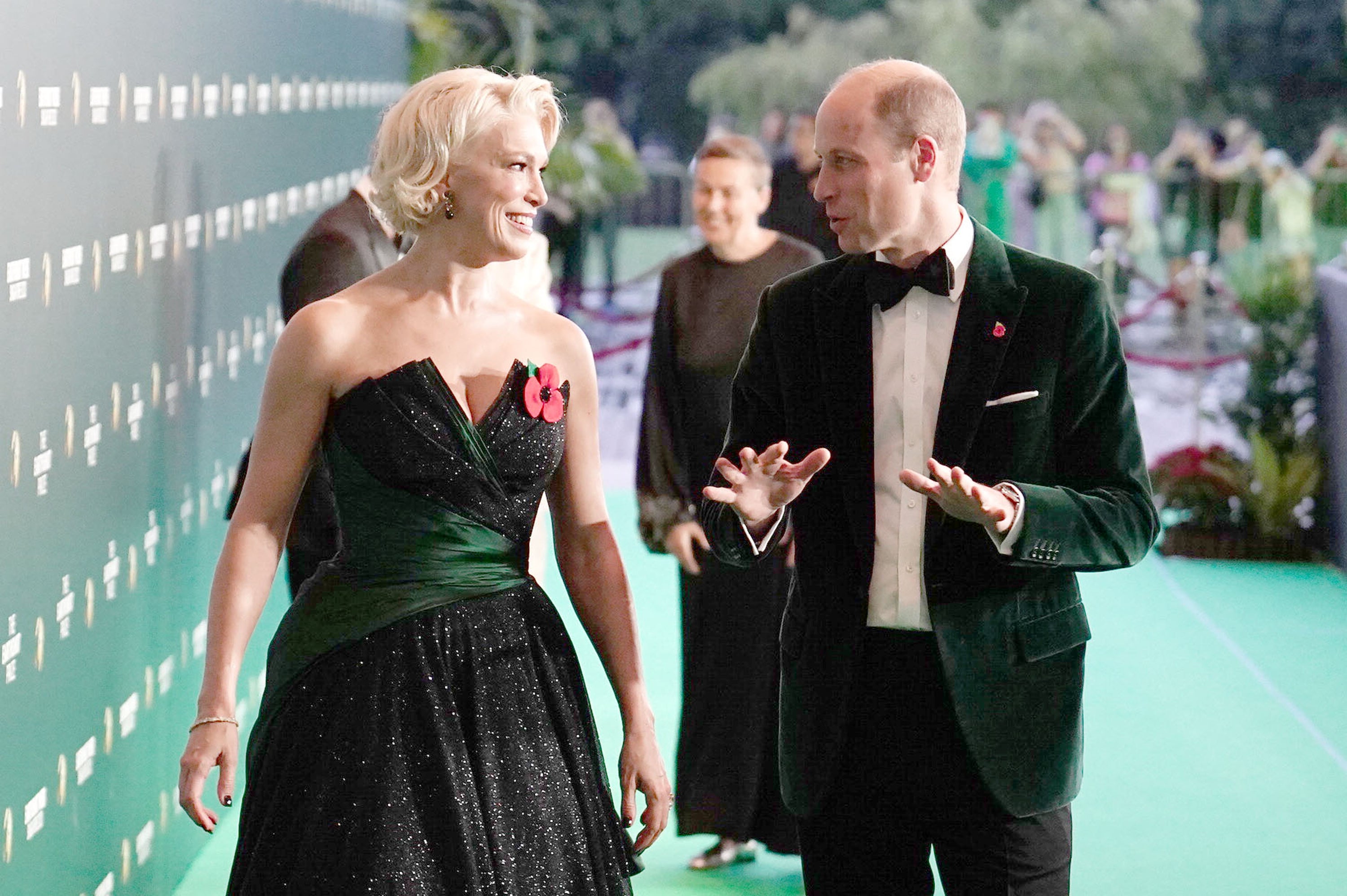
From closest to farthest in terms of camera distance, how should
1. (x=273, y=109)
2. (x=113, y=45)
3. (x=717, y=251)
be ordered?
1. (x=113, y=45)
2. (x=717, y=251)
3. (x=273, y=109)

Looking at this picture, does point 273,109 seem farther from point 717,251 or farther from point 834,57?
point 834,57

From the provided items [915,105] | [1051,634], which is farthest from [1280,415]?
[915,105]

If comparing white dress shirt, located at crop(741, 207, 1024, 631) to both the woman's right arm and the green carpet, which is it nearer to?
the woman's right arm

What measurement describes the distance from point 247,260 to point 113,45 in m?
1.65

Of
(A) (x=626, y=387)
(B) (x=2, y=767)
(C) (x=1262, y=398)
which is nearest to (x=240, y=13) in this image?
→ (B) (x=2, y=767)

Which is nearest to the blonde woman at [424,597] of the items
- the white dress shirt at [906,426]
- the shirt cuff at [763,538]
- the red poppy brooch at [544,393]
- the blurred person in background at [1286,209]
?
the red poppy brooch at [544,393]

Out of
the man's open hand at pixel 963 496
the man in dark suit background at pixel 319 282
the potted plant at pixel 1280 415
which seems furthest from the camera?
the potted plant at pixel 1280 415

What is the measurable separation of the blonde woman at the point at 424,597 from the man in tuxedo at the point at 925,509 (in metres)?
0.32

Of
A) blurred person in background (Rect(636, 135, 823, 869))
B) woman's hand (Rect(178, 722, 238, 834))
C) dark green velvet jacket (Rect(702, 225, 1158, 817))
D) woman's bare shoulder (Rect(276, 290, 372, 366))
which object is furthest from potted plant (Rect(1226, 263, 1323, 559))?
woman's hand (Rect(178, 722, 238, 834))

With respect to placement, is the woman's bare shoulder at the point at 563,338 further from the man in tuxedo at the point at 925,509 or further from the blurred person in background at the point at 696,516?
the blurred person in background at the point at 696,516

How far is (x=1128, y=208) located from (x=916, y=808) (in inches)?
489

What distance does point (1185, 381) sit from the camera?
13.5m

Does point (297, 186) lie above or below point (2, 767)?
above

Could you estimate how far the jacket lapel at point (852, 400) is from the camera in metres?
2.73
